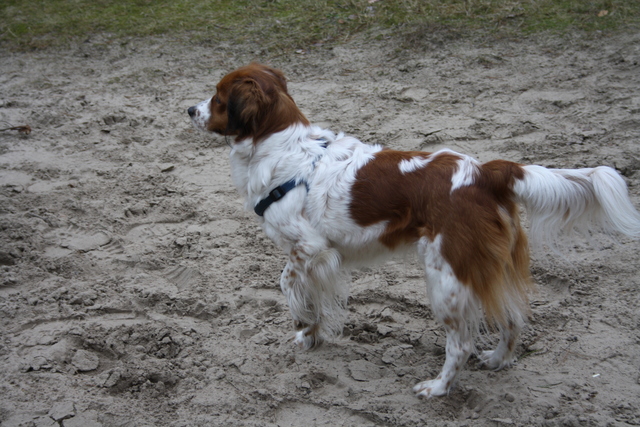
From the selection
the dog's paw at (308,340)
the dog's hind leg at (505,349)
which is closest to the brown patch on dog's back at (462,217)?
the dog's hind leg at (505,349)

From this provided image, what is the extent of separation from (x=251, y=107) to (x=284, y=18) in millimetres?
5310

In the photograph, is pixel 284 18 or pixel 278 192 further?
pixel 284 18

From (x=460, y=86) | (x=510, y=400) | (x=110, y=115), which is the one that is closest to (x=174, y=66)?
(x=110, y=115)

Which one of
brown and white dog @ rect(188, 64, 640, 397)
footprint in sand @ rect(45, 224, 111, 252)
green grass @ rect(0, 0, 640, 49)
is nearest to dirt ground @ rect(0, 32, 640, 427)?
footprint in sand @ rect(45, 224, 111, 252)

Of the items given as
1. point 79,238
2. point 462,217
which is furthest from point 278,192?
point 79,238

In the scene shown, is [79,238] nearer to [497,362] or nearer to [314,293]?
[314,293]

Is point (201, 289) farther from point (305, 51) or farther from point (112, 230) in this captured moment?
point (305, 51)

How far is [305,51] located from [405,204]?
16.0 ft

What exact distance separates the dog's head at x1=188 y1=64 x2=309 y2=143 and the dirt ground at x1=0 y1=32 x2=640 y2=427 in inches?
48.5

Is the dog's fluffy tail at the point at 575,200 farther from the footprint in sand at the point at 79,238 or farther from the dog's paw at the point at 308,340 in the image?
the footprint in sand at the point at 79,238

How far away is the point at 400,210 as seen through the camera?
10.8 ft

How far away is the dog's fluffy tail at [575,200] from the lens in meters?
2.93

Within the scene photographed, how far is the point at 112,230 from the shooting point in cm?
501

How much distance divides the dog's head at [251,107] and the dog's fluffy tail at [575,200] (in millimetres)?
1413
